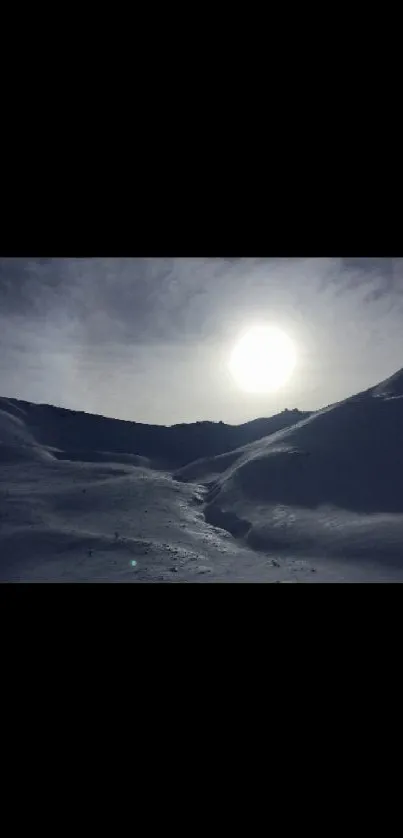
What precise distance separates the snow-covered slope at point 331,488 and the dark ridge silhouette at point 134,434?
40.5 ft

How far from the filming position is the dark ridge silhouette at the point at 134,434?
90.0 feet

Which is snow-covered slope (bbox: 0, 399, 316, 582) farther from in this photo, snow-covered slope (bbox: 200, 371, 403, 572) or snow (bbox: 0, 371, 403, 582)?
snow-covered slope (bbox: 200, 371, 403, 572)

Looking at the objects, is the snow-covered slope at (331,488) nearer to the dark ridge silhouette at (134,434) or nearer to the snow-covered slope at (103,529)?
the snow-covered slope at (103,529)

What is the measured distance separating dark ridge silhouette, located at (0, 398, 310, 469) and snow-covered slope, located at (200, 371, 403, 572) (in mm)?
12348

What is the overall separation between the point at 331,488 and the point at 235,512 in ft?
11.3

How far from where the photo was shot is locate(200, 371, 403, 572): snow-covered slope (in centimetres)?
912
